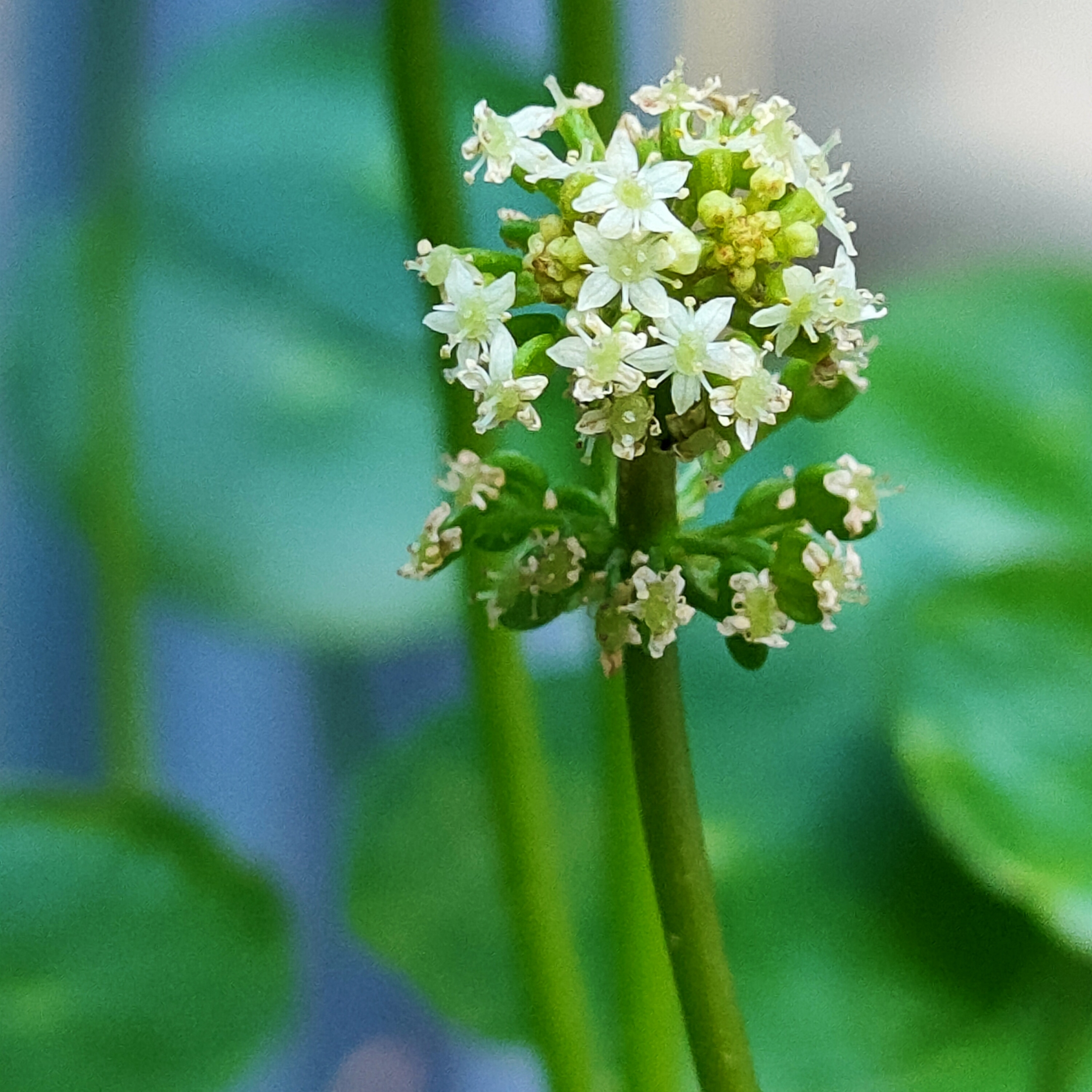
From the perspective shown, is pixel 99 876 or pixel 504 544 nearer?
pixel 504 544

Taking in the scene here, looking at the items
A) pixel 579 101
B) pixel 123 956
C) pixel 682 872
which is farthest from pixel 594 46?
pixel 123 956

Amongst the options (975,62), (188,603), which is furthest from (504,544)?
(975,62)

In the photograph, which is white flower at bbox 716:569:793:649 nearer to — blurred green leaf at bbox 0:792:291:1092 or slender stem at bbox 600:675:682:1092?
slender stem at bbox 600:675:682:1092

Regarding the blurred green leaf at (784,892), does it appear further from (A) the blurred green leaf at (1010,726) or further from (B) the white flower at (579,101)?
(B) the white flower at (579,101)

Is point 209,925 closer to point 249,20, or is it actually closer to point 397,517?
point 397,517

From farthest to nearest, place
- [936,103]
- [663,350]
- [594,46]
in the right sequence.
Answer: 1. [936,103]
2. [594,46]
3. [663,350]

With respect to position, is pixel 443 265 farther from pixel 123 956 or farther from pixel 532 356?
pixel 123 956
